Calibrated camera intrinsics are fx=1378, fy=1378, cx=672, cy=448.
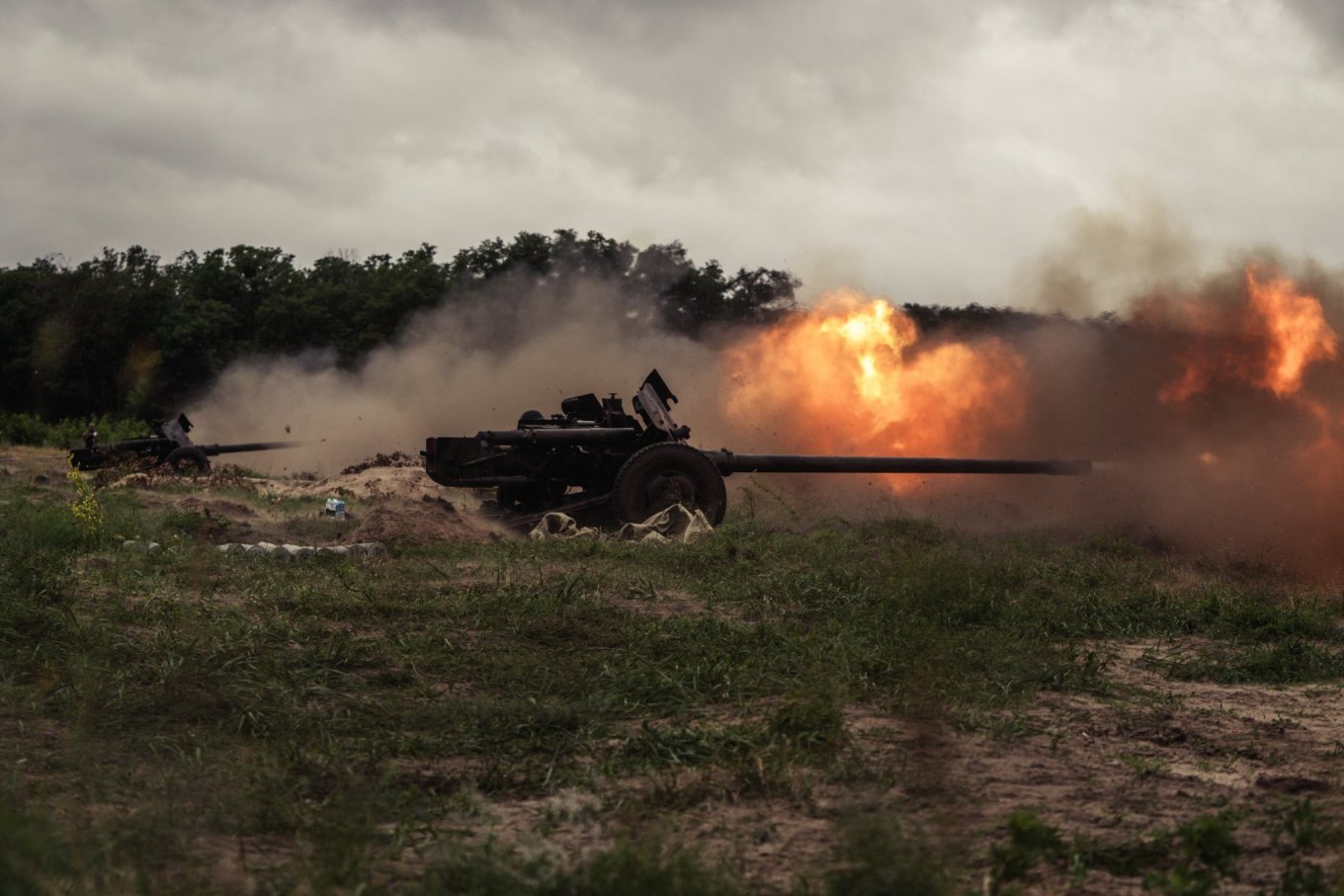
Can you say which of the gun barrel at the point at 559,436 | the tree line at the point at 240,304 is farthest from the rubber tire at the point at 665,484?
the tree line at the point at 240,304

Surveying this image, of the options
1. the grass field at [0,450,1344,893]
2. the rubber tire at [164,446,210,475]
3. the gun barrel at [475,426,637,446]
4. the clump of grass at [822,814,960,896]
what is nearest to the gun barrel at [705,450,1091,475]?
the gun barrel at [475,426,637,446]

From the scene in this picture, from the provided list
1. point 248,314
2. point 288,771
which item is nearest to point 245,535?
point 288,771

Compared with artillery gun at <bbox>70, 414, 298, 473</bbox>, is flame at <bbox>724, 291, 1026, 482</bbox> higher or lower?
higher

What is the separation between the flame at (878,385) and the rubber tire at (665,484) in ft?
27.3

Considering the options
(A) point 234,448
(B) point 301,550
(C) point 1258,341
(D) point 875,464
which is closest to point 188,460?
(A) point 234,448

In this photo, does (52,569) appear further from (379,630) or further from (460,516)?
(460,516)

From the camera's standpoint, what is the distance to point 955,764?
19.8ft

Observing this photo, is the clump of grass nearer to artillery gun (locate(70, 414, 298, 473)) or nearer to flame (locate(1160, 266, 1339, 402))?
flame (locate(1160, 266, 1339, 402))

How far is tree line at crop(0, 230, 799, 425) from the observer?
40.2 metres

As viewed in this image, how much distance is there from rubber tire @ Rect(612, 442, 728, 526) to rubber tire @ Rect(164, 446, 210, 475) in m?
11.8

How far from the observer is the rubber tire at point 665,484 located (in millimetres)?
16281

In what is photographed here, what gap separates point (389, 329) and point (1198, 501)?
2966cm

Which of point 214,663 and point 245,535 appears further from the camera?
point 245,535

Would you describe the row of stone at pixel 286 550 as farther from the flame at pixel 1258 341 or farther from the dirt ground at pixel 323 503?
the flame at pixel 1258 341
